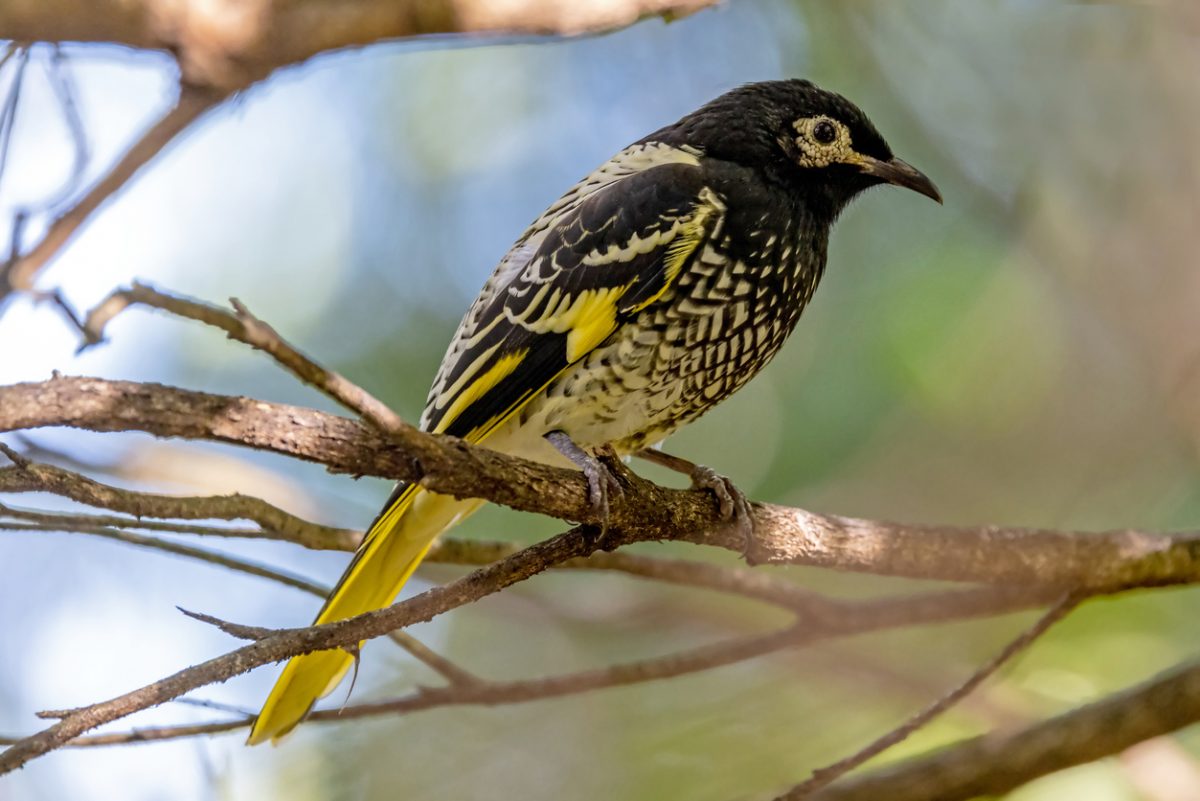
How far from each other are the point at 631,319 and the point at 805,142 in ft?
2.83

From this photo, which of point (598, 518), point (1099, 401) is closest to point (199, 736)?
point (598, 518)

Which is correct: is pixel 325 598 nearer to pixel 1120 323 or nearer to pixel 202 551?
pixel 202 551

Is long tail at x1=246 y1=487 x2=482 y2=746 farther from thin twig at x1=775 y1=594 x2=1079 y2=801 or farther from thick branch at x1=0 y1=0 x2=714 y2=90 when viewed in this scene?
thick branch at x1=0 y1=0 x2=714 y2=90

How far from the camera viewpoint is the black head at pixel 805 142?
3.66 m

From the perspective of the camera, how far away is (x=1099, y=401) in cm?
576

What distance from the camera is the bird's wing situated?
10.8ft

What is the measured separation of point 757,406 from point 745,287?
9.68ft

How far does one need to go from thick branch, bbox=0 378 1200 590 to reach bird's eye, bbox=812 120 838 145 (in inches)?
47.6

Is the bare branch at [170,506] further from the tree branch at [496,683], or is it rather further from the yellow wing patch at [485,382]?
the yellow wing patch at [485,382]

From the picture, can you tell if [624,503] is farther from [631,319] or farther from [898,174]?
[898,174]

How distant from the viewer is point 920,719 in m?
3.20

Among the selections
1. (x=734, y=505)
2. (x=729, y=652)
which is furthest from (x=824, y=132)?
(x=729, y=652)

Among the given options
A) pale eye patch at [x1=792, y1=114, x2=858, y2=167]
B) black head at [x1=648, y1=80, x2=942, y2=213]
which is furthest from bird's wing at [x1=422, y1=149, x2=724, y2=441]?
pale eye patch at [x1=792, y1=114, x2=858, y2=167]

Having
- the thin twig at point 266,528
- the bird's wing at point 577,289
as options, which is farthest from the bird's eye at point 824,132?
the thin twig at point 266,528
